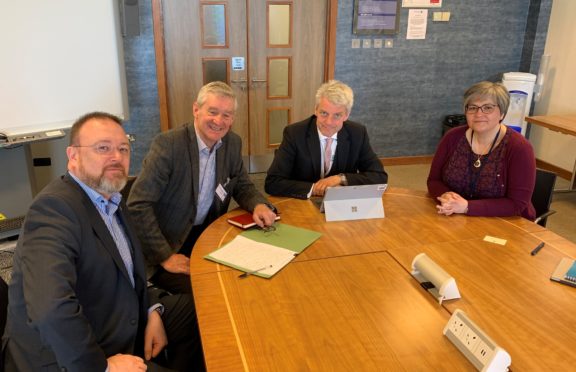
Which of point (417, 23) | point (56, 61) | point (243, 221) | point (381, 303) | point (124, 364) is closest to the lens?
point (124, 364)

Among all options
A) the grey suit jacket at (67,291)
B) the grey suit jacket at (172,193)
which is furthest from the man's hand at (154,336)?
the grey suit jacket at (172,193)

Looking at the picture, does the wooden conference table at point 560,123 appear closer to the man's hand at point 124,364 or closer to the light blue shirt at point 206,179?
the light blue shirt at point 206,179

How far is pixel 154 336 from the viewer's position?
1523 millimetres

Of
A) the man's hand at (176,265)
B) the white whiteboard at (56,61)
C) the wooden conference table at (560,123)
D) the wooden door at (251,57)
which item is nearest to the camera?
the man's hand at (176,265)

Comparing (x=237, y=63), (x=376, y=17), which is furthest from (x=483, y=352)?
(x=376, y=17)

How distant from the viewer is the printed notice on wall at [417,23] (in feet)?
15.2

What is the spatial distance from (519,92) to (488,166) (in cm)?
320

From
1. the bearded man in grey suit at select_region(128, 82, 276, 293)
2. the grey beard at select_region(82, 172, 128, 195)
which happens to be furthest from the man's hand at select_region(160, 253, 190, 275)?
the grey beard at select_region(82, 172, 128, 195)

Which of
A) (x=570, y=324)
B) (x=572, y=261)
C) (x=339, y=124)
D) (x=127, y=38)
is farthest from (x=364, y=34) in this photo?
(x=570, y=324)

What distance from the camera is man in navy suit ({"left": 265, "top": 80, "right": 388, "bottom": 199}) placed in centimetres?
219

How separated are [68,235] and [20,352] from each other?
Result: 35 cm

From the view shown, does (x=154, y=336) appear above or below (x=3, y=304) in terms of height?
below

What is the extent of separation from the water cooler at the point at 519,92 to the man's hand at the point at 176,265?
413 cm

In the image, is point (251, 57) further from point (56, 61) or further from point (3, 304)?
point (3, 304)
